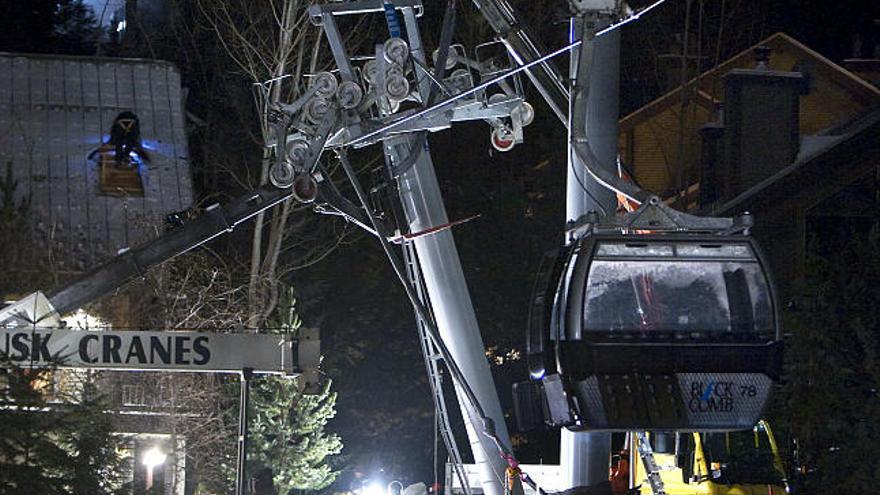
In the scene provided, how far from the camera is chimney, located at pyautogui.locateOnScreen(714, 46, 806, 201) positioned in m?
35.6

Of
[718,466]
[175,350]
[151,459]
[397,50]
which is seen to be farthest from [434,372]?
[151,459]

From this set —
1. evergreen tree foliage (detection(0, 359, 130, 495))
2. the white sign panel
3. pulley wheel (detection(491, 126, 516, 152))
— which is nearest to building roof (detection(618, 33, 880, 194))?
the white sign panel

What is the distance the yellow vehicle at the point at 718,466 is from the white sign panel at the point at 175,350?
4409 millimetres

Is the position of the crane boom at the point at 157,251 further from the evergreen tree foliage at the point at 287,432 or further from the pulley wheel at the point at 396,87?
the evergreen tree foliage at the point at 287,432

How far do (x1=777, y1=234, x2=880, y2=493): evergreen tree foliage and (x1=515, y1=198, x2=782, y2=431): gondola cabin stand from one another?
13764 millimetres

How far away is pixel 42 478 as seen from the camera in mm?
12344

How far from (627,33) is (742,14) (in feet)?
12.1

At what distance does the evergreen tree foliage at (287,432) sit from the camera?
28234 mm

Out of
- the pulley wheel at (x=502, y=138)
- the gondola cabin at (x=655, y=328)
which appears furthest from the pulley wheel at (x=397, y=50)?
the gondola cabin at (x=655, y=328)

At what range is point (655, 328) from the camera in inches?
412

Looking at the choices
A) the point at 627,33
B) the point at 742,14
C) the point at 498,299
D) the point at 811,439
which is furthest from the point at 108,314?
the point at 742,14

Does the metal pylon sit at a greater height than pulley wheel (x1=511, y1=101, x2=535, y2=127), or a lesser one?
lesser

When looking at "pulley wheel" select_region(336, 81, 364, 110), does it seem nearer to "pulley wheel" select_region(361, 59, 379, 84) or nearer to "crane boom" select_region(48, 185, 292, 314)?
"pulley wheel" select_region(361, 59, 379, 84)

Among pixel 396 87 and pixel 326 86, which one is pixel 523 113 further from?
pixel 326 86
